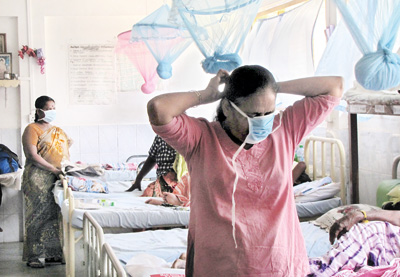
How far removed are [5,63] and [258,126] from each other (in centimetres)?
550

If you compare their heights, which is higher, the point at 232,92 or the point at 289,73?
the point at 289,73

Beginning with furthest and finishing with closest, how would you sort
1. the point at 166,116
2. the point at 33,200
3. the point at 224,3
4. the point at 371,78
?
the point at 33,200
the point at 224,3
the point at 371,78
the point at 166,116

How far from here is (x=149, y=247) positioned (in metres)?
3.62

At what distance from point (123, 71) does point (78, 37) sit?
73 cm

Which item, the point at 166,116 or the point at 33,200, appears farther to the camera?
the point at 33,200

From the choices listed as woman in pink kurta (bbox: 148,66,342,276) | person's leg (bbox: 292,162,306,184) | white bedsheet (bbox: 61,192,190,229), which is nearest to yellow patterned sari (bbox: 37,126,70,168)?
white bedsheet (bbox: 61,192,190,229)

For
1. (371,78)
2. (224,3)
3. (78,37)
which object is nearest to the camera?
(371,78)

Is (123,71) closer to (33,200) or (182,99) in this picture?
(33,200)

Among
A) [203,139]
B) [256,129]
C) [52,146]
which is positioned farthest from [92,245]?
[52,146]

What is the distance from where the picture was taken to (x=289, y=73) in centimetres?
489

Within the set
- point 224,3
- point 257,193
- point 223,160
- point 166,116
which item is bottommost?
point 257,193

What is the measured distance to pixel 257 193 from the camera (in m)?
1.74

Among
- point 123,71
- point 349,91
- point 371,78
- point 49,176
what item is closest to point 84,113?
point 123,71

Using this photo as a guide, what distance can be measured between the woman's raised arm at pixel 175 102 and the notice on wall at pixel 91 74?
17.5 ft
